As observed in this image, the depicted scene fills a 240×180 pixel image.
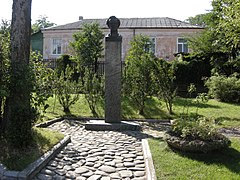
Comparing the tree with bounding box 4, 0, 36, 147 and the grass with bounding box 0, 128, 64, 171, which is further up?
the tree with bounding box 4, 0, 36, 147

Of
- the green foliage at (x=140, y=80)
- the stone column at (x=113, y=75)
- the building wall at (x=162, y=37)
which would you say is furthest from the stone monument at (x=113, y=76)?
the building wall at (x=162, y=37)

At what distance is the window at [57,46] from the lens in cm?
3125

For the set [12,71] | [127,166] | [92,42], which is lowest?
[127,166]

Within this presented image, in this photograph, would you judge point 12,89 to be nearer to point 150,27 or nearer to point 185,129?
point 185,129

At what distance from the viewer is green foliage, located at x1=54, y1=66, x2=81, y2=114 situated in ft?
37.7

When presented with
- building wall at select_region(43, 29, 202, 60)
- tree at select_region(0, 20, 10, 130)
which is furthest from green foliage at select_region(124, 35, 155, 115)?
building wall at select_region(43, 29, 202, 60)

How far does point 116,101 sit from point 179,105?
5.35 m

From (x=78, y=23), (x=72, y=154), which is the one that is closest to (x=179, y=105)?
(x=72, y=154)

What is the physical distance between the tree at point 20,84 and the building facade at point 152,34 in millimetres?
22108

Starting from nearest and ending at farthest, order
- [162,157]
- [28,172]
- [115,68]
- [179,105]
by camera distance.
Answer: [28,172]
[162,157]
[115,68]
[179,105]

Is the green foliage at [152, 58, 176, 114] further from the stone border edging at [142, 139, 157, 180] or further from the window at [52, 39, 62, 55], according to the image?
the window at [52, 39, 62, 55]

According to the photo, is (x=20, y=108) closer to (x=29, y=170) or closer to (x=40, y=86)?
(x=40, y=86)

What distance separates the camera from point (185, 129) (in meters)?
6.33

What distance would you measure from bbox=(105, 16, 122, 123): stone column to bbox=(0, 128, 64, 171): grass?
2.83 m
